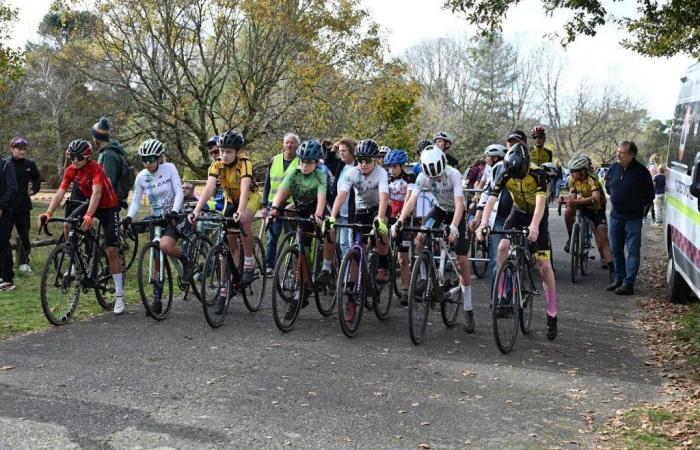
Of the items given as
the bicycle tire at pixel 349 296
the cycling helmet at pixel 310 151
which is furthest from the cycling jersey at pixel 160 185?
the bicycle tire at pixel 349 296

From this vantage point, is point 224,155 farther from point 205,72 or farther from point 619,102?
point 619,102

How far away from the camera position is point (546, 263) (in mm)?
8172

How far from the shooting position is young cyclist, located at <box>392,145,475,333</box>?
8.05m

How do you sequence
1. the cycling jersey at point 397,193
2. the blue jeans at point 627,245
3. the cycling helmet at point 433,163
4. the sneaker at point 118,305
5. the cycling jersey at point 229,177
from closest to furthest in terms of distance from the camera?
the cycling helmet at point 433,163
the sneaker at point 118,305
the cycling jersey at point 229,177
the cycling jersey at point 397,193
the blue jeans at point 627,245

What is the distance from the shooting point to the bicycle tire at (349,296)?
7820 millimetres

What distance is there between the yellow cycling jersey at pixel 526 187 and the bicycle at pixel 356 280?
1302 millimetres

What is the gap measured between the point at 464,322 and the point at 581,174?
4.56 metres

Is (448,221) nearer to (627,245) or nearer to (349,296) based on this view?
(349,296)

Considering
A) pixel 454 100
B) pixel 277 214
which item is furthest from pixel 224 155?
pixel 454 100

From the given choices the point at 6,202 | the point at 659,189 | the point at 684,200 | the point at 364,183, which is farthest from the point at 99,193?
the point at 659,189

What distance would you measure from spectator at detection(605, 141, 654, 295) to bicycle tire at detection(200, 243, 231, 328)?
19.4 feet

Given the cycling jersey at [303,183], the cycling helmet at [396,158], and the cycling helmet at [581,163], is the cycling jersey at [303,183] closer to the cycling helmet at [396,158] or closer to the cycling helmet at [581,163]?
the cycling helmet at [396,158]

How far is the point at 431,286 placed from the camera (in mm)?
8164

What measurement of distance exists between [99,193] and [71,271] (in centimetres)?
86
